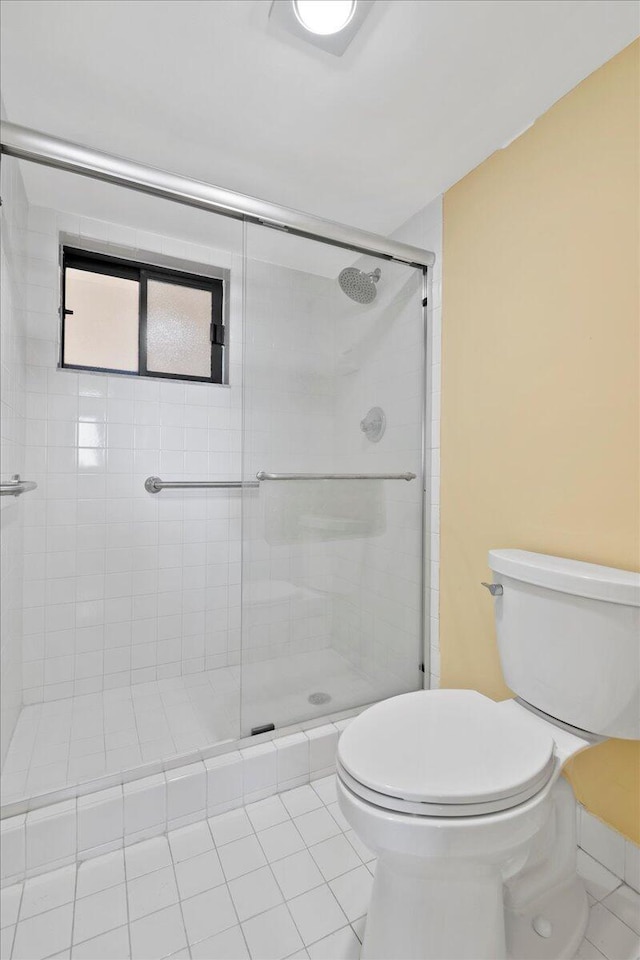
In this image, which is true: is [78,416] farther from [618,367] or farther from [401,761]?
[618,367]

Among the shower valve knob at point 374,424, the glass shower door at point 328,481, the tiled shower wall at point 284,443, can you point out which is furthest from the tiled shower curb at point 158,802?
the shower valve knob at point 374,424

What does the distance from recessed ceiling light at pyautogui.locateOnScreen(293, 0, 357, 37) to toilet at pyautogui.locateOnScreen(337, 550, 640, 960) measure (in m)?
1.34

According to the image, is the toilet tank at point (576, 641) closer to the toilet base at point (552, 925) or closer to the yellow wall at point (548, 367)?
the yellow wall at point (548, 367)

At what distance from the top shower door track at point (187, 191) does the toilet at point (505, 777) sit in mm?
1208

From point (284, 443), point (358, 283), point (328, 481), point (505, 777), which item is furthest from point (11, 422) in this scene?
point (505, 777)

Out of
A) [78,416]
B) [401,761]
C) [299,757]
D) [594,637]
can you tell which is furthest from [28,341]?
[594,637]

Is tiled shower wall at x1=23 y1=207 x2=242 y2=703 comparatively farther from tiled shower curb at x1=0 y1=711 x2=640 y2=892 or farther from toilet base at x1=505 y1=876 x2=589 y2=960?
toilet base at x1=505 y1=876 x2=589 y2=960

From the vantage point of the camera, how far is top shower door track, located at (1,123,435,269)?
46.8 inches

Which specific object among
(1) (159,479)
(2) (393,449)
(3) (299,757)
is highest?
(2) (393,449)

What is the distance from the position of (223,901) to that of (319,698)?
0.63 meters

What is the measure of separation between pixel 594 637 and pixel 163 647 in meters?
1.77

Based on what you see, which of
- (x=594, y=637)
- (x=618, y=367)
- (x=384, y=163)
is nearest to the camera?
(x=594, y=637)

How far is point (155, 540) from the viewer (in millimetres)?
2115

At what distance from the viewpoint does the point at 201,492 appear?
2.21m
